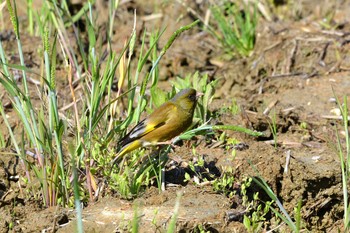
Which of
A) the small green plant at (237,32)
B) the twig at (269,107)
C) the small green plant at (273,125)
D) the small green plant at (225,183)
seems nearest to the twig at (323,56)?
the small green plant at (237,32)

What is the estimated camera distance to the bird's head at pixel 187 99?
215 inches

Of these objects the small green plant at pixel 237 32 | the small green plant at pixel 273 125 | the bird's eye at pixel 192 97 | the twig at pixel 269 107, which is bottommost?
the twig at pixel 269 107

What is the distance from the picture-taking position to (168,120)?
17.7 feet

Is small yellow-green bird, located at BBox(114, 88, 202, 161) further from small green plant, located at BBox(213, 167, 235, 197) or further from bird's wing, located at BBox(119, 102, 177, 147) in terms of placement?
small green plant, located at BBox(213, 167, 235, 197)

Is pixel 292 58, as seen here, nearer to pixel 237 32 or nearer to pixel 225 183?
pixel 237 32

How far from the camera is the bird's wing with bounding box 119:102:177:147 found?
5.14m

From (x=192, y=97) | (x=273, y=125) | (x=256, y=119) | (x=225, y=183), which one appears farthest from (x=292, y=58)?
(x=225, y=183)

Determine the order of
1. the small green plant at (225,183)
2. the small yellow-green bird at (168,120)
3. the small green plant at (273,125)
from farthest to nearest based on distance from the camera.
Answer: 1. the small green plant at (273,125)
2. the small yellow-green bird at (168,120)
3. the small green plant at (225,183)

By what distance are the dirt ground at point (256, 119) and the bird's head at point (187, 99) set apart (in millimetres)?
385

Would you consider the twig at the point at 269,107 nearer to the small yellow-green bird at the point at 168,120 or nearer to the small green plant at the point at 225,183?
the small yellow-green bird at the point at 168,120

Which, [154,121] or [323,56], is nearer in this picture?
[154,121]

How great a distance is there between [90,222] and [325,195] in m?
1.98

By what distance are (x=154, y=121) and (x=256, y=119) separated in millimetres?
1238

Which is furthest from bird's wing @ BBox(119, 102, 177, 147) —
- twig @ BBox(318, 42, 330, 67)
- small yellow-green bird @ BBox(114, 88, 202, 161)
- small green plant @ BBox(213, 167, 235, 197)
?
twig @ BBox(318, 42, 330, 67)
